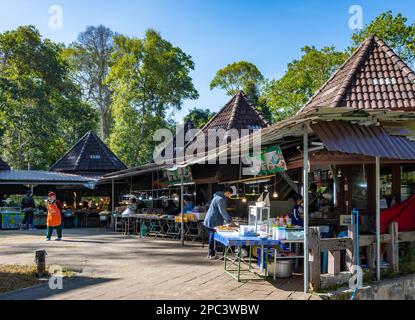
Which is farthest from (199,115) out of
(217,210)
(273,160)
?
(273,160)

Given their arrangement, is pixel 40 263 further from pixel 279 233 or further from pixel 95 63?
pixel 95 63

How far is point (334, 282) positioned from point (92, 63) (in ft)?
140

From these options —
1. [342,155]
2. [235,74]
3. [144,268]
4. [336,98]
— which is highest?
[235,74]

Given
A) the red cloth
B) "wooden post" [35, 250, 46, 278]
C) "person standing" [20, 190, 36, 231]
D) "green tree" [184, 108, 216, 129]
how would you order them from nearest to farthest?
"wooden post" [35, 250, 46, 278] < the red cloth < "person standing" [20, 190, 36, 231] < "green tree" [184, 108, 216, 129]

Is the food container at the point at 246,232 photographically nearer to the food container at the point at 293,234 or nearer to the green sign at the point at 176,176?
the food container at the point at 293,234

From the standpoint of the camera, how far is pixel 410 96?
1160cm

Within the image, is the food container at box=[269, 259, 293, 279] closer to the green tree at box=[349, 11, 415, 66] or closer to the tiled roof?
the tiled roof

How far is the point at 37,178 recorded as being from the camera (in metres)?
20.5

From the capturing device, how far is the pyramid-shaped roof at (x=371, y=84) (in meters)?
11.5

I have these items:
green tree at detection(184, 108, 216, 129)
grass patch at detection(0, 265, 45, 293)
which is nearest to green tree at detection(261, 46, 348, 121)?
green tree at detection(184, 108, 216, 129)

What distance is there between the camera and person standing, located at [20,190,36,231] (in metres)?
18.6

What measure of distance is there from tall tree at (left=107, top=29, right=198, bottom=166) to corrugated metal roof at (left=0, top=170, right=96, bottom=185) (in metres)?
11.7
